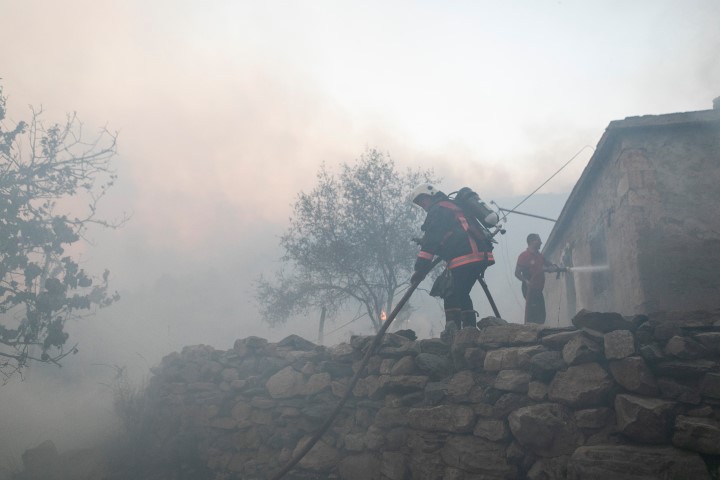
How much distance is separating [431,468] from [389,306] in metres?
9.82

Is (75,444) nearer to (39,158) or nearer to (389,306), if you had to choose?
(39,158)

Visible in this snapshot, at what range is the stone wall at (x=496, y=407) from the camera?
10.3 ft

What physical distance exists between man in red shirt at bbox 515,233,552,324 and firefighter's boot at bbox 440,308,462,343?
9.05 ft

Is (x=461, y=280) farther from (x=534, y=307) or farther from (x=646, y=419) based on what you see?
(x=534, y=307)

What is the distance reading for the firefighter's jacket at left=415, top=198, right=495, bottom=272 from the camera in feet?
17.2

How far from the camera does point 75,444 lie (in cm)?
862

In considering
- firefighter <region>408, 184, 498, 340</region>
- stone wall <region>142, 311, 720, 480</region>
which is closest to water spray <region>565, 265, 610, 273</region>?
stone wall <region>142, 311, 720, 480</region>

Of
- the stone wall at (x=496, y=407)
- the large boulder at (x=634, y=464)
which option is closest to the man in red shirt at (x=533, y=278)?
the stone wall at (x=496, y=407)

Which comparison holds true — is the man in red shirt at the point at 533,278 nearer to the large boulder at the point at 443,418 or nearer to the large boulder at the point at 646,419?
the large boulder at the point at 443,418

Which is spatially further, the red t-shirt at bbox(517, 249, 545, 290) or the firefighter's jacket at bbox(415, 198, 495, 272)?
the red t-shirt at bbox(517, 249, 545, 290)

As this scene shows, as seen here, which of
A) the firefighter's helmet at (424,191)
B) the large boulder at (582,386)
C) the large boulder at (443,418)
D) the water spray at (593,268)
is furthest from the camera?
the water spray at (593,268)

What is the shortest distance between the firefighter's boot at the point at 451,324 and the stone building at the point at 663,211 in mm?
2727

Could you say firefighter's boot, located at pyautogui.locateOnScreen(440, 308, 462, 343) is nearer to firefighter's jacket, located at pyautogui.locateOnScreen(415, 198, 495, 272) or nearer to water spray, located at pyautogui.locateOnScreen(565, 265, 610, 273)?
firefighter's jacket, located at pyautogui.locateOnScreen(415, 198, 495, 272)

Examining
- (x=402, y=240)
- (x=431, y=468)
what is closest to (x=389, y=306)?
(x=402, y=240)
